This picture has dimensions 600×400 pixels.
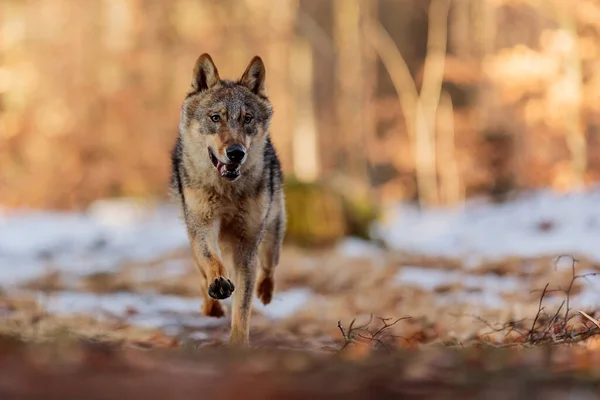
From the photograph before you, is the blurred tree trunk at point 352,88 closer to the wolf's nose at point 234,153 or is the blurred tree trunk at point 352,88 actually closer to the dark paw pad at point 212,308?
the dark paw pad at point 212,308

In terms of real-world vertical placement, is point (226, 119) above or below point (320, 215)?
below

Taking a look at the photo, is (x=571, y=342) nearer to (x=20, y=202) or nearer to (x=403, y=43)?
(x=403, y=43)

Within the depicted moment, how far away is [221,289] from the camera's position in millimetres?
4977

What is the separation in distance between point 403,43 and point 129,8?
1081cm

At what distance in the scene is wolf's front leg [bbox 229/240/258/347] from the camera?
5.48m

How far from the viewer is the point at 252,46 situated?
27391mm

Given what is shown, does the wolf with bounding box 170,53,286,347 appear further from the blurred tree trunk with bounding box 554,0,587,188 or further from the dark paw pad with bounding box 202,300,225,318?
the blurred tree trunk with bounding box 554,0,587,188

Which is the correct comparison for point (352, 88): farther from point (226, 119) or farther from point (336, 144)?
point (226, 119)

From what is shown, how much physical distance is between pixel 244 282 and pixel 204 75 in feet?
5.59

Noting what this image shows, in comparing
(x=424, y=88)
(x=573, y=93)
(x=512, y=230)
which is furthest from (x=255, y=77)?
(x=424, y=88)

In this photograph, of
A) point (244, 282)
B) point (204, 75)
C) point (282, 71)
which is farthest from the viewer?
point (282, 71)

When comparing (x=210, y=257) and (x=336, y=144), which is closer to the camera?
(x=210, y=257)

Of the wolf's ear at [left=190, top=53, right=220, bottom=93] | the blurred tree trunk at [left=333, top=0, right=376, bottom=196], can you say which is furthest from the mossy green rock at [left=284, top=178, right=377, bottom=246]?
the wolf's ear at [left=190, top=53, right=220, bottom=93]

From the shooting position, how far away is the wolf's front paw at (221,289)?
4.96 meters
